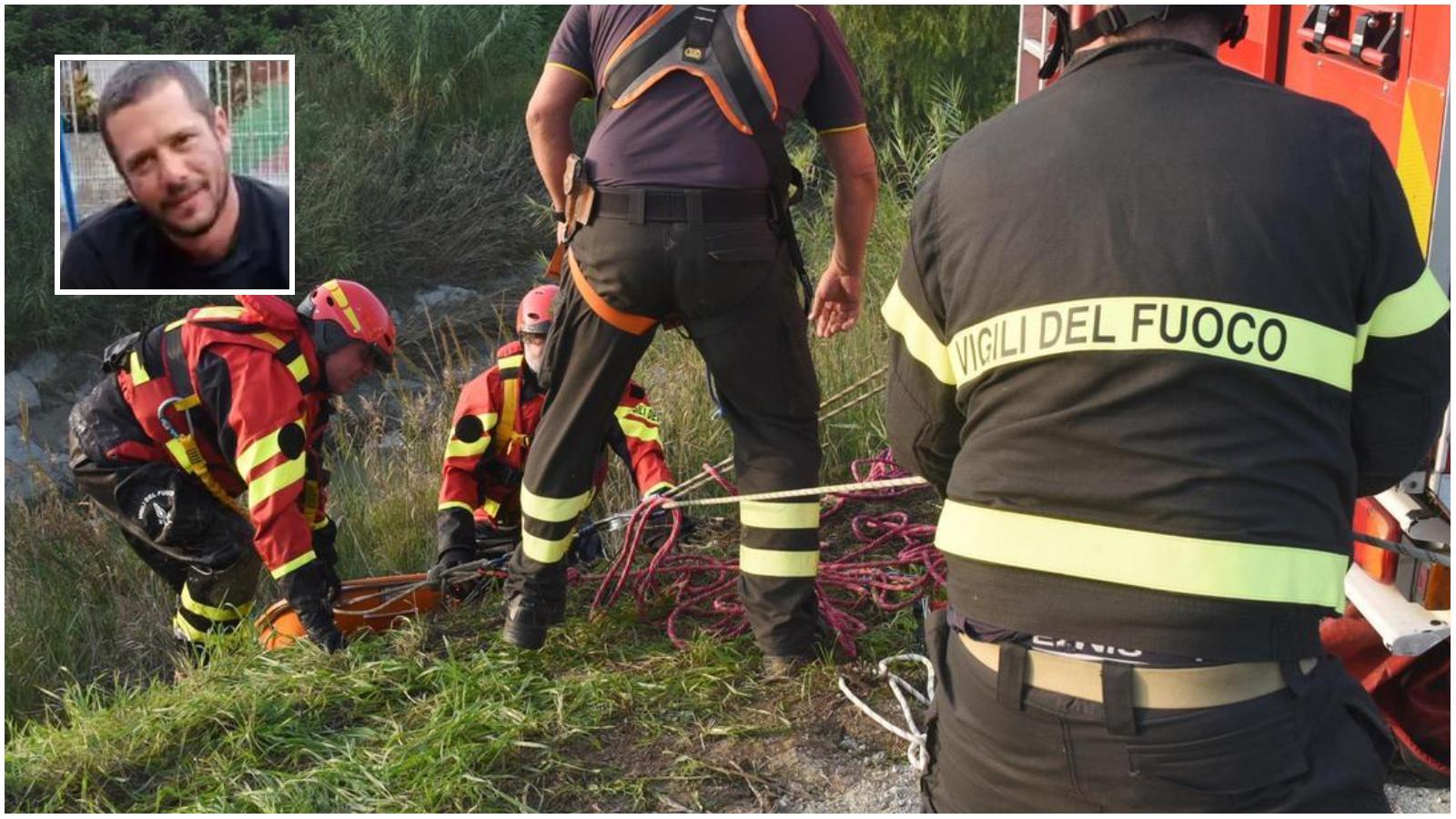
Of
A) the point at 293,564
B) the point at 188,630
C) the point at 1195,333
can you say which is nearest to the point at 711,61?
the point at 293,564

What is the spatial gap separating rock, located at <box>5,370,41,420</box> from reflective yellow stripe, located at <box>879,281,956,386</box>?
9.68 metres

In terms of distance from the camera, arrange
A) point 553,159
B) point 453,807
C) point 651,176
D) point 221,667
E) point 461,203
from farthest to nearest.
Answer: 1. point 461,203
2. point 221,667
3. point 553,159
4. point 651,176
5. point 453,807

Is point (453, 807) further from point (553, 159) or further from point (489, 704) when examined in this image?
point (553, 159)

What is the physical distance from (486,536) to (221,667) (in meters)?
1.14

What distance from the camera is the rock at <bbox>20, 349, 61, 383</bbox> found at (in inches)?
426

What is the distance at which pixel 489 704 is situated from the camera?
3.84 meters

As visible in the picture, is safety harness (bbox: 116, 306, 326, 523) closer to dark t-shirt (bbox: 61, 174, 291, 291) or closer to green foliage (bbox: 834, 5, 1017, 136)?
dark t-shirt (bbox: 61, 174, 291, 291)

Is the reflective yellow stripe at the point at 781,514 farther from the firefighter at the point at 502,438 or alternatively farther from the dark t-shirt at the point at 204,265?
the dark t-shirt at the point at 204,265

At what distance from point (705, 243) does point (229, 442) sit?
175cm

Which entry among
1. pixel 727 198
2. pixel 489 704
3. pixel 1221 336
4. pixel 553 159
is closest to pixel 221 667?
pixel 489 704

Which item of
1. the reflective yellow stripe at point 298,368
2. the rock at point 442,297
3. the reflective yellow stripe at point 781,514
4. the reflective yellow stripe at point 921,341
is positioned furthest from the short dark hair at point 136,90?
the rock at point 442,297

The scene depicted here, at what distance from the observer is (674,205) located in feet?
12.2

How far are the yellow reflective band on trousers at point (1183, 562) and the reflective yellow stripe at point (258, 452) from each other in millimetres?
2905

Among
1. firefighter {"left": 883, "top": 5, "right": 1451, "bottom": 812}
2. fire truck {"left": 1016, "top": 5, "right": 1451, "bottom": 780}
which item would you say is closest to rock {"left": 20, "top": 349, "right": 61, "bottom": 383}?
fire truck {"left": 1016, "top": 5, "right": 1451, "bottom": 780}
